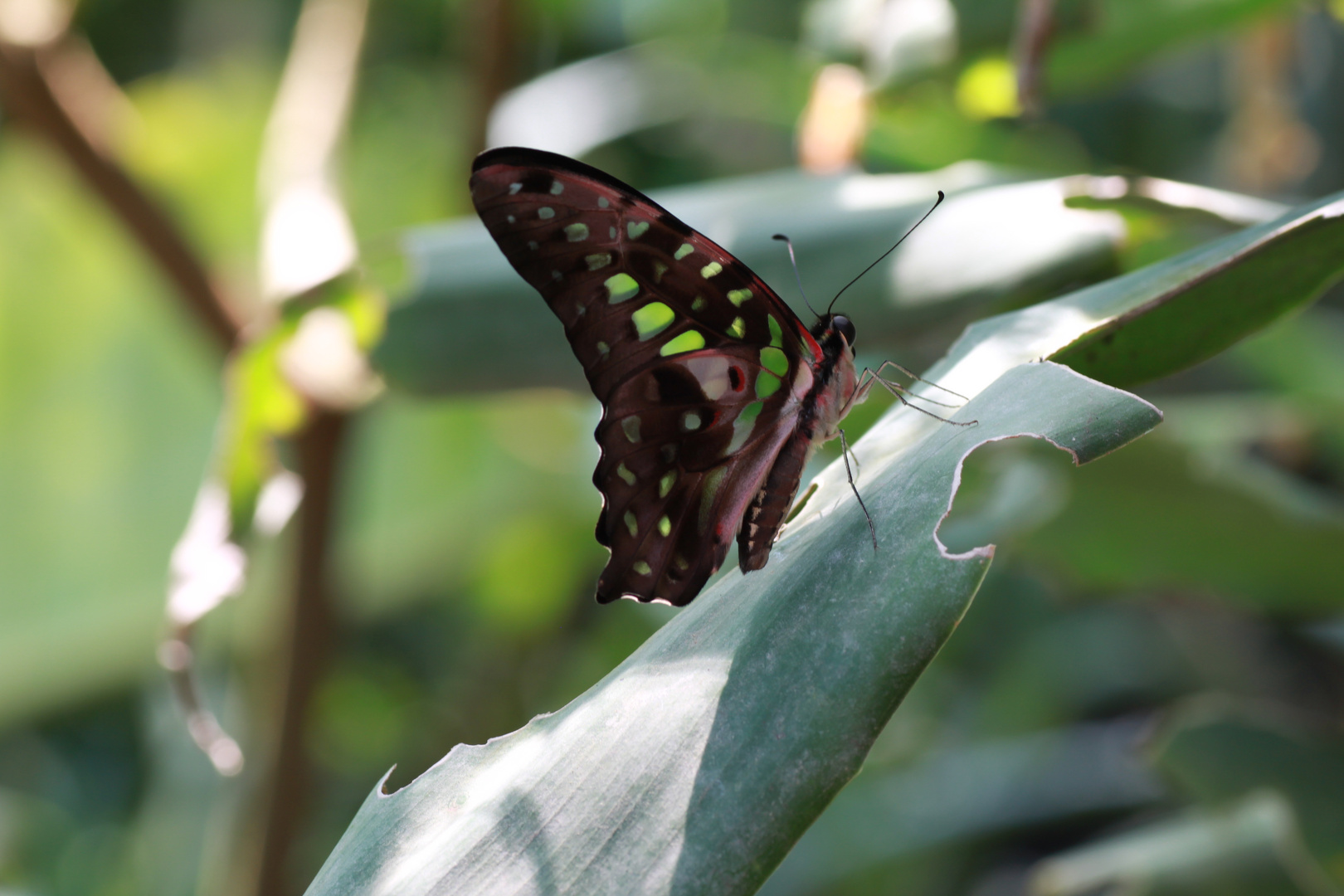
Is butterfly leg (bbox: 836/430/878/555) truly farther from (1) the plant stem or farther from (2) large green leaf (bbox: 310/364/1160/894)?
(1) the plant stem

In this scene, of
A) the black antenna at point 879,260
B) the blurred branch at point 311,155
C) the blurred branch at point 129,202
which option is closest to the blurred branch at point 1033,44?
the black antenna at point 879,260

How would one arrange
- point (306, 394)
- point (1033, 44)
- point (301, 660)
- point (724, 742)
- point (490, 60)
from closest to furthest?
1. point (724, 742)
2. point (1033, 44)
3. point (306, 394)
4. point (301, 660)
5. point (490, 60)

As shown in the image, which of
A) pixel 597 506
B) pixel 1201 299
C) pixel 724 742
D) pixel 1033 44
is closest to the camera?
pixel 724 742

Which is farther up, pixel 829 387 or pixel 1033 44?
pixel 1033 44

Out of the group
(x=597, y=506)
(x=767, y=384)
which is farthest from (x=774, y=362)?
(x=597, y=506)

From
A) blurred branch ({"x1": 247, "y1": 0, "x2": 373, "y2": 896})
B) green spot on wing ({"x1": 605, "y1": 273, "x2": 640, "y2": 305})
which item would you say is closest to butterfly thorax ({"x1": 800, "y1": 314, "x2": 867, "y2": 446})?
green spot on wing ({"x1": 605, "y1": 273, "x2": 640, "y2": 305})

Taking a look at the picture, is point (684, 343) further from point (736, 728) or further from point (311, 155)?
point (311, 155)

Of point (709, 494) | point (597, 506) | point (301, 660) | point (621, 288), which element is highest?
point (621, 288)
